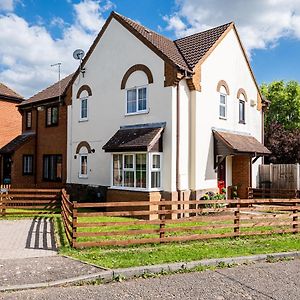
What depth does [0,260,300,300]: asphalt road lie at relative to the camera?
609 cm

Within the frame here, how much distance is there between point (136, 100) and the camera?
17125mm

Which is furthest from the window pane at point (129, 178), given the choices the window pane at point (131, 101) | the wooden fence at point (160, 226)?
the wooden fence at point (160, 226)

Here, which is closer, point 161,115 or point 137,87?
point 161,115

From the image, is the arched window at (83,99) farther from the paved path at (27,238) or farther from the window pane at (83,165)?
the paved path at (27,238)

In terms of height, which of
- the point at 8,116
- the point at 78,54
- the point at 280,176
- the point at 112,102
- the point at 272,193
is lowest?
the point at 272,193

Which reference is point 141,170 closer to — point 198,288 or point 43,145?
point 198,288

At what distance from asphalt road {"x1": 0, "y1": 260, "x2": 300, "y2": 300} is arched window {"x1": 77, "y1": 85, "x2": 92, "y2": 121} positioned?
46.5 feet

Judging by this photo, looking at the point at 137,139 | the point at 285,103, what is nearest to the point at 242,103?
the point at 137,139

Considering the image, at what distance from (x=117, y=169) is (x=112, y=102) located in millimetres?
3694

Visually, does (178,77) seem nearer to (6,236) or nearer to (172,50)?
(172,50)

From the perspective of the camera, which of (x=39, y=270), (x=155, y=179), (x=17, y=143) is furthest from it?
(x=17, y=143)

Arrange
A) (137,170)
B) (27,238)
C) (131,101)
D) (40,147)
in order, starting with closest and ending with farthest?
(27,238), (137,170), (131,101), (40,147)

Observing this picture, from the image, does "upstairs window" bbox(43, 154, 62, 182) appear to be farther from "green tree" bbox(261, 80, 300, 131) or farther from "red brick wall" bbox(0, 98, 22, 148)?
"green tree" bbox(261, 80, 300, 131)

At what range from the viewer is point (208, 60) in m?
17.2
